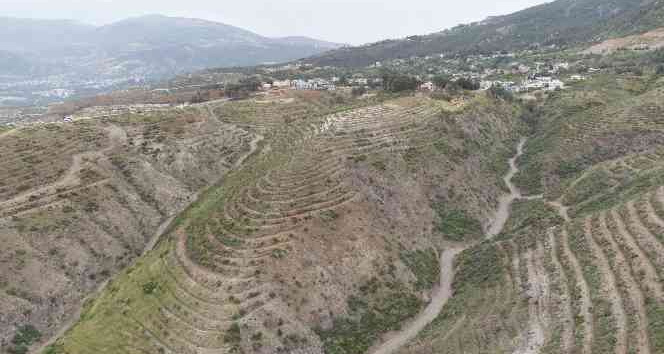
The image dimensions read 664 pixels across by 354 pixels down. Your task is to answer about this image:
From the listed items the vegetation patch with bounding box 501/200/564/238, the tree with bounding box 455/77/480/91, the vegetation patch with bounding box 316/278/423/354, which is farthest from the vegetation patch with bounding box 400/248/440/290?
the tree with bounding box 455/77/480/91

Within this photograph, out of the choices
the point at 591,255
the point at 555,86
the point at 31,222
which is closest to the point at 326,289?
the point at 591,255

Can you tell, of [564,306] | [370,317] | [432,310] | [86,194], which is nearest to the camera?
[564,306]

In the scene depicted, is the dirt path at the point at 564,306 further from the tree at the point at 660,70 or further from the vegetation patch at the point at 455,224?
the tree at the point at 660,70

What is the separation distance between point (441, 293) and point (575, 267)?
51.6ft

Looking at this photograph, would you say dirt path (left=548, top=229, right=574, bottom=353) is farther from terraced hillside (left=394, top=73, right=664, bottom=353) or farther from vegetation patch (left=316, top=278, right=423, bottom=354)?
vegetation patch (left=316, top=278, right=423, bottom=354)

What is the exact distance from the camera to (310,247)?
200 ft

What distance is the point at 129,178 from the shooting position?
3425 inches

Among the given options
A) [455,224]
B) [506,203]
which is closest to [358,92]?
[506,203]

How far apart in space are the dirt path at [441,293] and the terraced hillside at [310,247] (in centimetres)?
114

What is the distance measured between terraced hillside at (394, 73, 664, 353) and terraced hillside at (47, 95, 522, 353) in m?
6.85

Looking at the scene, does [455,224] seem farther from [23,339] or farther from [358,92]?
[358,92]

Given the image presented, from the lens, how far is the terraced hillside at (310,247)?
51.0 metres

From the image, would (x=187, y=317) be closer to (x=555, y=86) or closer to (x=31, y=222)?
(x=31, y=222)

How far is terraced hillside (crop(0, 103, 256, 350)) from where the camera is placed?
60.8m
